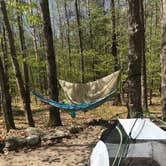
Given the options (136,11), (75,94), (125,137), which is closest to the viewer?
(125,137)

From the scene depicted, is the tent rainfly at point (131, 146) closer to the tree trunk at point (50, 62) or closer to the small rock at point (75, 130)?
the small rock at point (75, 130)

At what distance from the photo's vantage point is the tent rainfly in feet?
9.40

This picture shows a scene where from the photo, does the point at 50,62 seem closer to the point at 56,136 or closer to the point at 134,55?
the point at 56,136

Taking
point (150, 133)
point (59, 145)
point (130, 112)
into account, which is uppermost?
point (150, 133)

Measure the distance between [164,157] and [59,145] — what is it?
2.96 m

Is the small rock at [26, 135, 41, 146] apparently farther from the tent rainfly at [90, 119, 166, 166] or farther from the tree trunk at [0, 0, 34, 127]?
the tent rainfly at [90, 119, 166, 166]

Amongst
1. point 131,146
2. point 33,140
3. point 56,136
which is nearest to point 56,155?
point 33,140

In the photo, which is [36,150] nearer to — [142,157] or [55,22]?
[142,157]

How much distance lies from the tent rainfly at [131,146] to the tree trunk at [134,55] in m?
2.14

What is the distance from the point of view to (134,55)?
18.1 ft

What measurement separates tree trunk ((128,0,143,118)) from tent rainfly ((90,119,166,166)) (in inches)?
84.4

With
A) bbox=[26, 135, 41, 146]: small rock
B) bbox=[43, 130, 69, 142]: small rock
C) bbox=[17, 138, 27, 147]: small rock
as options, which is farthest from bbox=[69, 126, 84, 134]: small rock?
bbox=[17, 138, 27, 147]: small rock

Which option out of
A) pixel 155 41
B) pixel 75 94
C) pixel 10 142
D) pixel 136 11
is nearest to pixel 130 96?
pixel 136 11

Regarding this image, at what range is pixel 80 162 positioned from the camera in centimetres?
473
